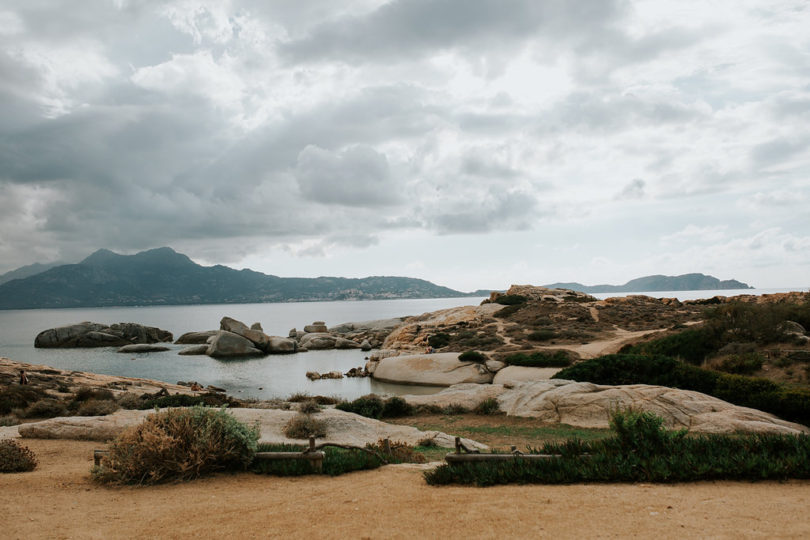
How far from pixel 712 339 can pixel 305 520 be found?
25561 mm

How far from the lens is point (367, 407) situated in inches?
756

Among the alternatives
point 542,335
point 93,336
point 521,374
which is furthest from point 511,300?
point 93,336

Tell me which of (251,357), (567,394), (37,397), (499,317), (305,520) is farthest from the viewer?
(499,317)

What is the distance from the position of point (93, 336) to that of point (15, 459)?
62308 millimetres

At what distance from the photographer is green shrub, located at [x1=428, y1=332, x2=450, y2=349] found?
1692 inches

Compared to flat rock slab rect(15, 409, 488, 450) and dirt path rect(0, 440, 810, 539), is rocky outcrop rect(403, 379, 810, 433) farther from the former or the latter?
dirt path rect(0, 440, 810, 539)

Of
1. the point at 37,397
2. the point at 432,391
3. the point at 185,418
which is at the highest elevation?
the point at 185,418

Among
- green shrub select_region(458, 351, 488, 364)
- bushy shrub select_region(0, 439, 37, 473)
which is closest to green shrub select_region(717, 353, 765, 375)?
green shrub select_region(458, 351, 488, 364)

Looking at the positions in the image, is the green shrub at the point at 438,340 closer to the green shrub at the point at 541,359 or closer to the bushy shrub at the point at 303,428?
the green shrub at the point at 541,359

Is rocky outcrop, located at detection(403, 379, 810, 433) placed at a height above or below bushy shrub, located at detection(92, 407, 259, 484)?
below

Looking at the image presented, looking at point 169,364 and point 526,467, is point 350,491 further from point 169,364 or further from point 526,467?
point 169,364

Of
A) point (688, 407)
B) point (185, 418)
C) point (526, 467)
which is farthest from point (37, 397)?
point (688, 407)

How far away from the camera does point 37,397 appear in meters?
19.0

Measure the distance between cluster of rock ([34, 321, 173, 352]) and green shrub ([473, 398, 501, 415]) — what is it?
57356 millimetres
